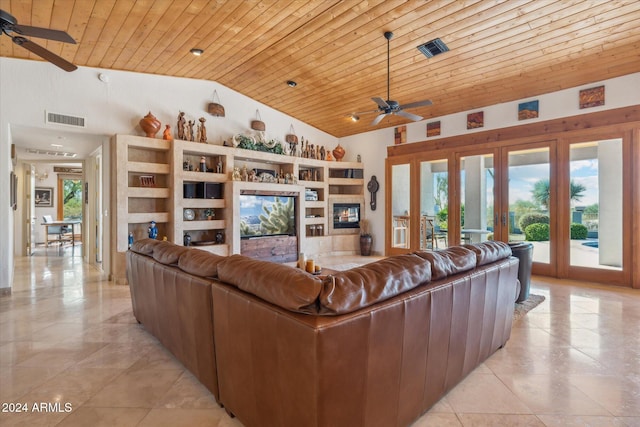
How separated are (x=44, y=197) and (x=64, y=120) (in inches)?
274

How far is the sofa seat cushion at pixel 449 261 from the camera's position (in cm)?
185

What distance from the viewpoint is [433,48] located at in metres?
Result: 4.43

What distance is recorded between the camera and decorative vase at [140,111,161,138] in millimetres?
5258

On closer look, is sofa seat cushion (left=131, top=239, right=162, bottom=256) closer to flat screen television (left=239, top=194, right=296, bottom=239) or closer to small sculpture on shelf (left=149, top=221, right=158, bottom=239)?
small sculpture on shelf (left=149, top=221, right=158, bottom=239)

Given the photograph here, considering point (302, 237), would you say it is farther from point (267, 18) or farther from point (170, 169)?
point (267, 18)

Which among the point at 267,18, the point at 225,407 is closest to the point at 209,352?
the point at 225,407

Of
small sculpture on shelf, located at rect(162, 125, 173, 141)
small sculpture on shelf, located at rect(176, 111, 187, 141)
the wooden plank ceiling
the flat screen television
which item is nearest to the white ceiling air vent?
the wooden plank ceiling

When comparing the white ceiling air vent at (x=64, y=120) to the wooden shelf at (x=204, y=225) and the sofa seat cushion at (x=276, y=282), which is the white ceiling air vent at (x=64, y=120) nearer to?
the wooden shelf at (x=204, y=225)

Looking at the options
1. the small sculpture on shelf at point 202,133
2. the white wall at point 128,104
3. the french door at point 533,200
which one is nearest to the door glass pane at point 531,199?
the french door at point 533,200

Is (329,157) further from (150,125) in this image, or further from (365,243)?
(150,125)

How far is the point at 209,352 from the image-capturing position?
1890 mm

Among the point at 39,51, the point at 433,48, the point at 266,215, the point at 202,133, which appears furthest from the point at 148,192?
the point at 433,48

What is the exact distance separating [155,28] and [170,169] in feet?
7.11

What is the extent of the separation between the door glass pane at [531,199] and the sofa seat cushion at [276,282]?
5.53 m
